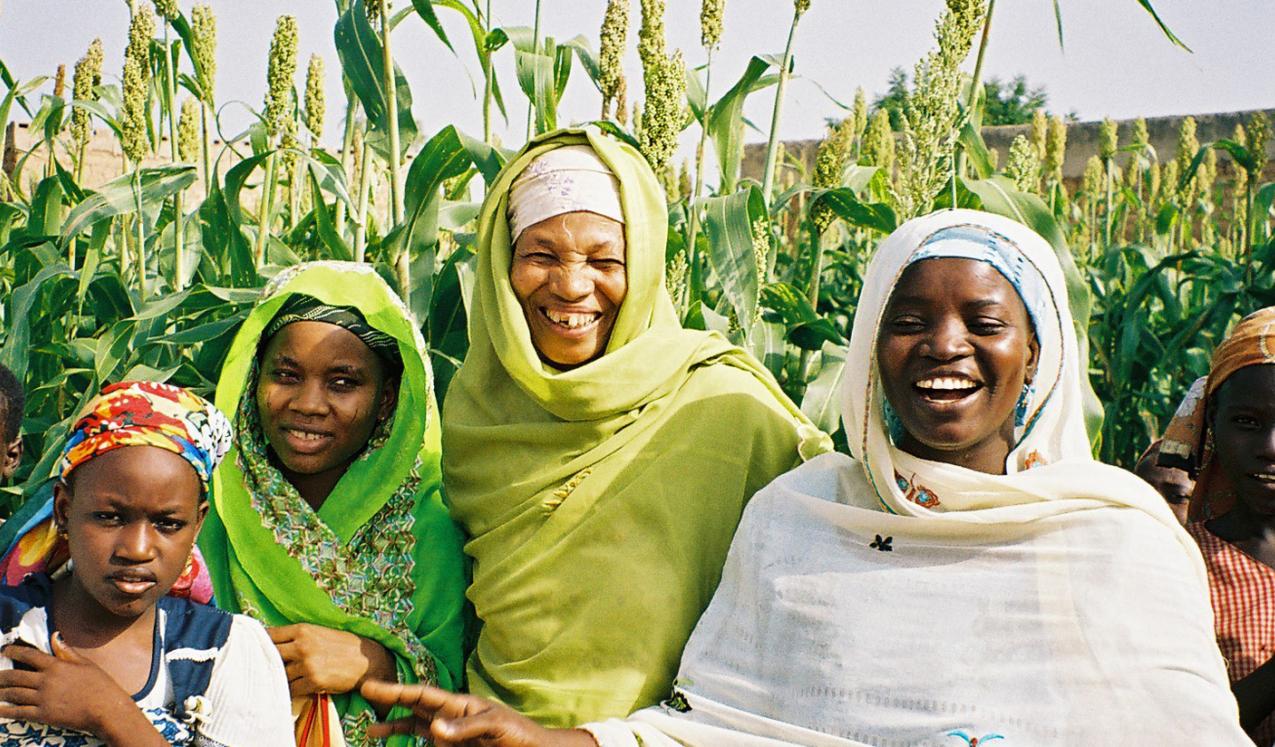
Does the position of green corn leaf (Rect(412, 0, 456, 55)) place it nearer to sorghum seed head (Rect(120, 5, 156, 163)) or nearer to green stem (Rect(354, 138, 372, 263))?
green stem (Rect(354, 138, 372, 263))

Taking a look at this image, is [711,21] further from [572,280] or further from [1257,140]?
[1257,140]

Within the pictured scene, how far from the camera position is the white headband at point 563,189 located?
268cm

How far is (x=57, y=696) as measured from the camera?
2014mm

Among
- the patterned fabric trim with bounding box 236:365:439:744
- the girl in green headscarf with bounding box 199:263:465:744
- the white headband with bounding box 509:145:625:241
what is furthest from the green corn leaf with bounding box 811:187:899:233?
the patterned fabric trim with bounding box 236:365:439:744

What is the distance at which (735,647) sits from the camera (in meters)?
2.32

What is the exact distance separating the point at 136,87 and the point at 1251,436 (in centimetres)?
314

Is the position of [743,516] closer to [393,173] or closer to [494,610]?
[494,610]

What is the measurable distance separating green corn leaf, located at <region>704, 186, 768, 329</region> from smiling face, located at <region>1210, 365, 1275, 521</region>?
4.02 feet

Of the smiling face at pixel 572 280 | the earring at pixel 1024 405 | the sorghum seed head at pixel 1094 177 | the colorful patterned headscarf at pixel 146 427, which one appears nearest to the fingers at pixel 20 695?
the colorful patterned headscarf at pixel 146 427

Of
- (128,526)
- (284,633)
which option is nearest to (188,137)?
(284,633)

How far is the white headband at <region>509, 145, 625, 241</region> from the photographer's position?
2684 mm

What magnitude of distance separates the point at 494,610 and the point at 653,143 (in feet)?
4.02

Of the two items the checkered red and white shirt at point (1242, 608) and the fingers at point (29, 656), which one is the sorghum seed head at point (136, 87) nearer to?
the fingers at point (29, 656)

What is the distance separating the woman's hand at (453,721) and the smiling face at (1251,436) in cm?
147
